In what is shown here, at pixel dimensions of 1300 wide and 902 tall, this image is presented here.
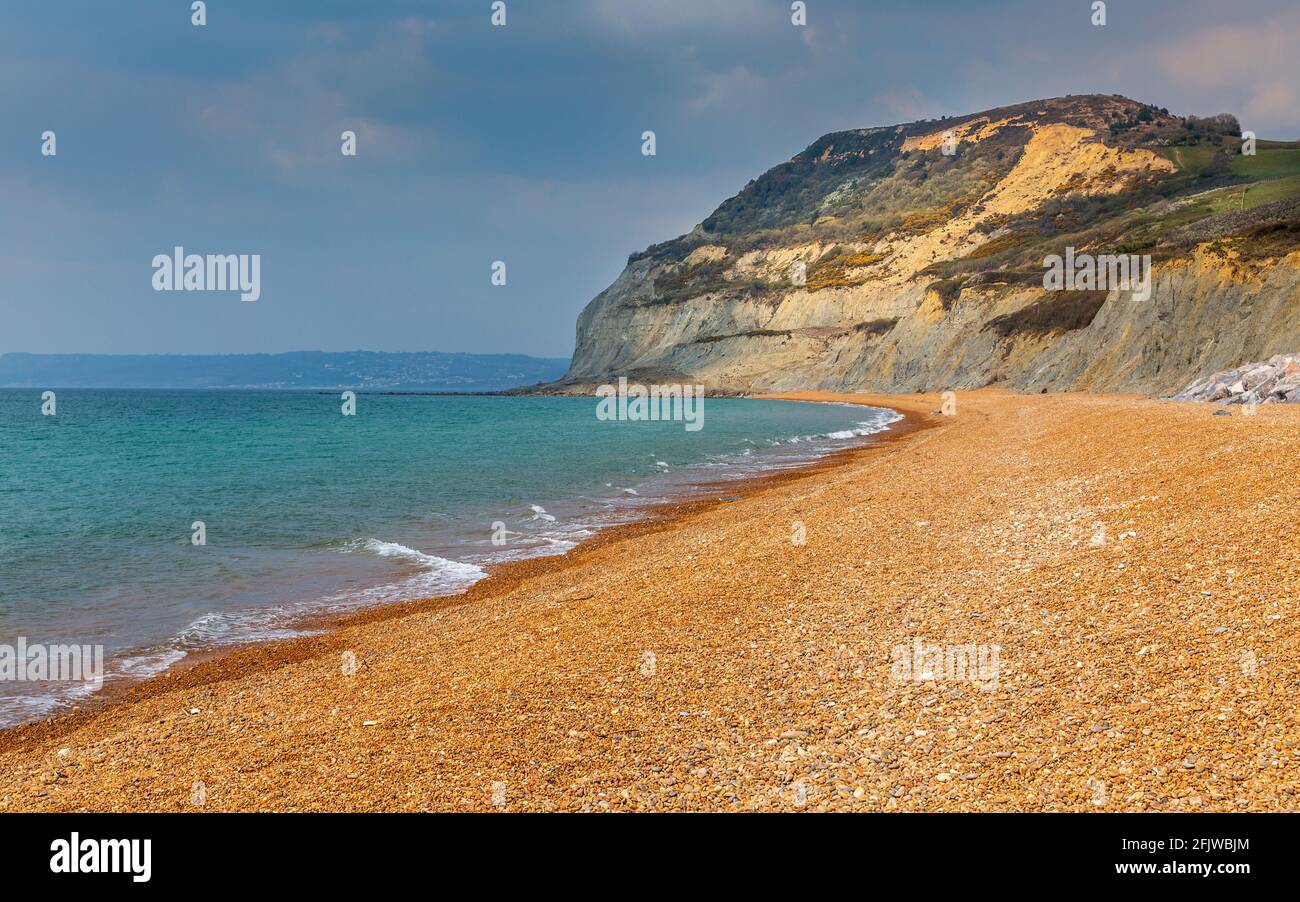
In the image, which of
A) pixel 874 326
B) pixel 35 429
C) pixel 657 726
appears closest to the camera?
pixel 657 726

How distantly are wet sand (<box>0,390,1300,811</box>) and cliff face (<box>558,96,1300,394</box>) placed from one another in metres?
37.1

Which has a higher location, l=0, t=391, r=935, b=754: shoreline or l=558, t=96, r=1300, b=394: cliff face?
l=558, t=96, r=1300, b=394: cliff face

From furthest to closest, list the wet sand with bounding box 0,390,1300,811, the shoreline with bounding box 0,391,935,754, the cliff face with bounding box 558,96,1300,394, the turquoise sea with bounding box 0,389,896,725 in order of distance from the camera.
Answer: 1. the cliff face with bounding box 558,96,1300,394
2. the turquoise sea with bounding box 0,389,896,725
3. the shoreline with bounding box 0,391,935,754
4. the wet sand with bounding box 0,390,1300,811

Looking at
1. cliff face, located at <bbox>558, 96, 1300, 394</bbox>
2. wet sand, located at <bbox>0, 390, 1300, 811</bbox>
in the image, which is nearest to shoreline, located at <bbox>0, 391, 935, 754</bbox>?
wet sand, located at <bbox>0, 390, 1300, 811</bbox>

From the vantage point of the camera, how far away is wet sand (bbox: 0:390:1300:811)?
5.54 m

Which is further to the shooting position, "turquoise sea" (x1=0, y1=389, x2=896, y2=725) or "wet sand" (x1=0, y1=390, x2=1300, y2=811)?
"turquoise sea" (x1=0, y1=389, x2=896, y2=725)

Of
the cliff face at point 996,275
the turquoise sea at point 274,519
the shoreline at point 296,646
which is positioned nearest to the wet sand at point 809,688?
the shoreline at point 296,646

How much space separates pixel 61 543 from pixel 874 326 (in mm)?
104001

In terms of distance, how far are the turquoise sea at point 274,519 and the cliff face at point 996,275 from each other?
1998 cm

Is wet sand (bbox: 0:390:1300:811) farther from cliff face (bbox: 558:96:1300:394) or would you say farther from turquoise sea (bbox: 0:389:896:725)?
cliff face (bbox: 558:96:1300:394)

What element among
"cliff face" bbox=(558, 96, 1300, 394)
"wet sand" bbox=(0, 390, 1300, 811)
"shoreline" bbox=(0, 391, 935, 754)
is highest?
"cliff face" bbox=(558, 96, 1300, 394)
